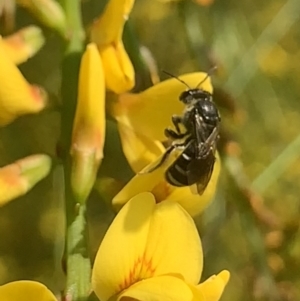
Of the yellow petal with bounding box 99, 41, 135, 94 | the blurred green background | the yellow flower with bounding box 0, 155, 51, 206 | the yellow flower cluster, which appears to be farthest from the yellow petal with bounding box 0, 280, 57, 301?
the blurred green background

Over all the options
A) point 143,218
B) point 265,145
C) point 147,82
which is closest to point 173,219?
point 143,218

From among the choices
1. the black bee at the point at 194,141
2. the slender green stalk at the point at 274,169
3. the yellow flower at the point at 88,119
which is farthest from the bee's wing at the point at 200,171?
the slender green stalk at the point at 274,169

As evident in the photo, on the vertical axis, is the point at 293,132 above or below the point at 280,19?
below

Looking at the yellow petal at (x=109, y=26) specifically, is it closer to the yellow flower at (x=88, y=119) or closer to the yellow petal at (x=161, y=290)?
the yellow flower at (x=88, y=119)

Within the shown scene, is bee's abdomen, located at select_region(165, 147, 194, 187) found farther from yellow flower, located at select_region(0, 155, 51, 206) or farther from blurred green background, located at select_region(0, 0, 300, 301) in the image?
blurred green background, located at select_region(0, 0, 300, 301)

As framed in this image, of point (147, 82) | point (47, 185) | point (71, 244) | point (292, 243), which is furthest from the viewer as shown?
point (47, 185)

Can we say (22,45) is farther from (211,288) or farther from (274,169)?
(274,169)

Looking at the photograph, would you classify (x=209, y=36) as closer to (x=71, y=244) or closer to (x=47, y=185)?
(x=47, y=185)
